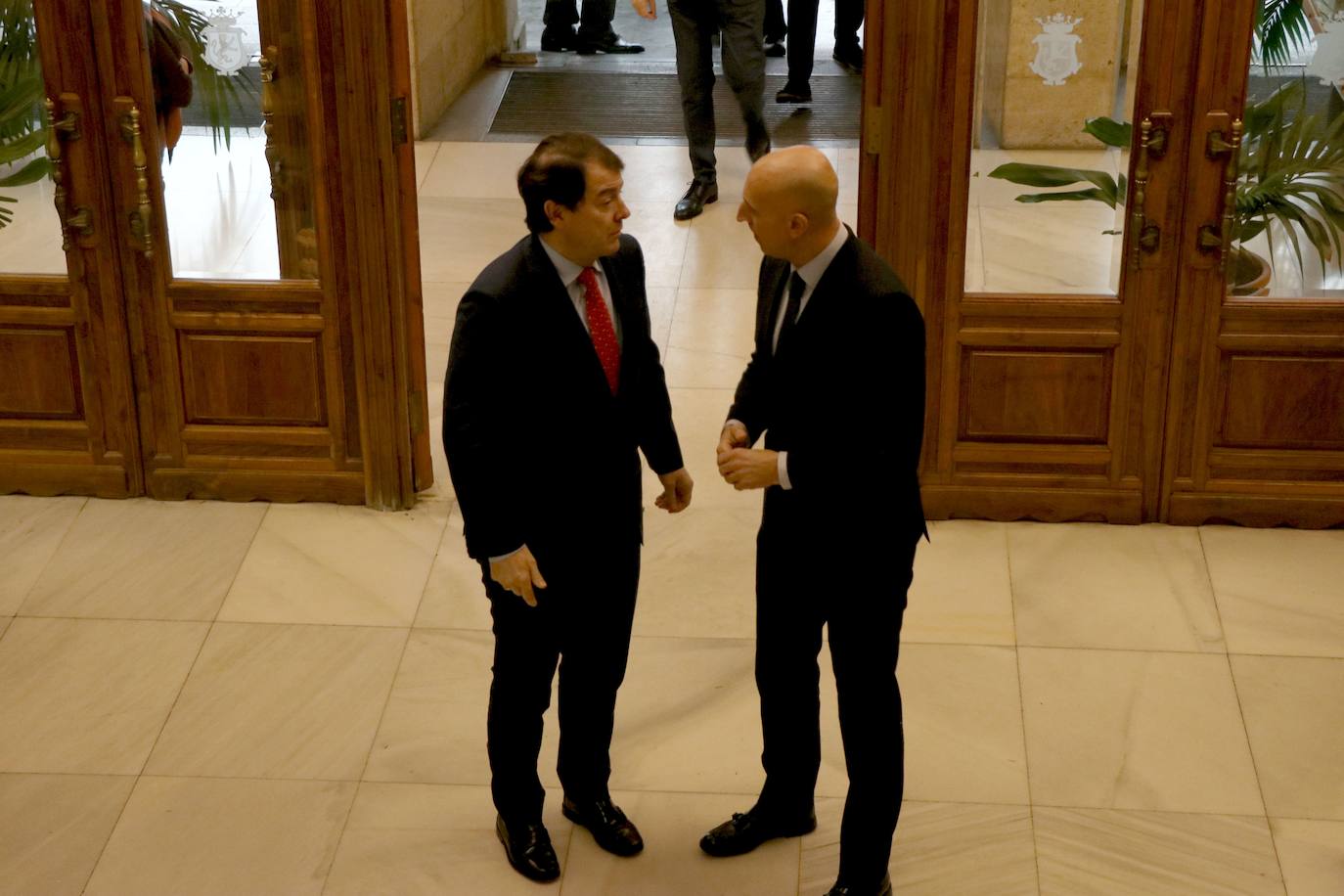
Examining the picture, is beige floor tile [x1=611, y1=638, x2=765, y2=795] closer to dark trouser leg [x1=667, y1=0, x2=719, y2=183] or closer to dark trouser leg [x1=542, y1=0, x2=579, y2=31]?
dark trouser leg [x1=667, y1=0, x2=719, y2=183]

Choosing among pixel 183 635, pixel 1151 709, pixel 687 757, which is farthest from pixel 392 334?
pixel 1151 709

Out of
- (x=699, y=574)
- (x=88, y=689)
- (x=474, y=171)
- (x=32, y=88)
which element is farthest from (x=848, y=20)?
(x=88, y=689)

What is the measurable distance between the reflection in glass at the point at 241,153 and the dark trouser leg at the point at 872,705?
2.32 meters

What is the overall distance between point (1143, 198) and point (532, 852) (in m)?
2.43

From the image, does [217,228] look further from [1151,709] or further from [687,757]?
[1151,709]

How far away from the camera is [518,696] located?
346 centimetres

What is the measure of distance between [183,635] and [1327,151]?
3.36m

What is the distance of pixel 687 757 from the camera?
399cm

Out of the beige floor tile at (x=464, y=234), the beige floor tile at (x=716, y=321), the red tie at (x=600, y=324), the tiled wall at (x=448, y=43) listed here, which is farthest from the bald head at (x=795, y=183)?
the tiled wall at (x=448, y=43)

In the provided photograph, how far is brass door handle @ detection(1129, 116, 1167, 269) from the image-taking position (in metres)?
4.57

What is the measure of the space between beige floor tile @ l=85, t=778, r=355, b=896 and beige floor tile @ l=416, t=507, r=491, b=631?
2.42 ft

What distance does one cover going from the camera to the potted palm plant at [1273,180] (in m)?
4.65

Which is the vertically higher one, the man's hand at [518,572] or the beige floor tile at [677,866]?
the man's hand at [518,572]

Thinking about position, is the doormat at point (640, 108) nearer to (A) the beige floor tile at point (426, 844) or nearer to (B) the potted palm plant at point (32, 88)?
(B) the potted palm plant at point (32, 88)
